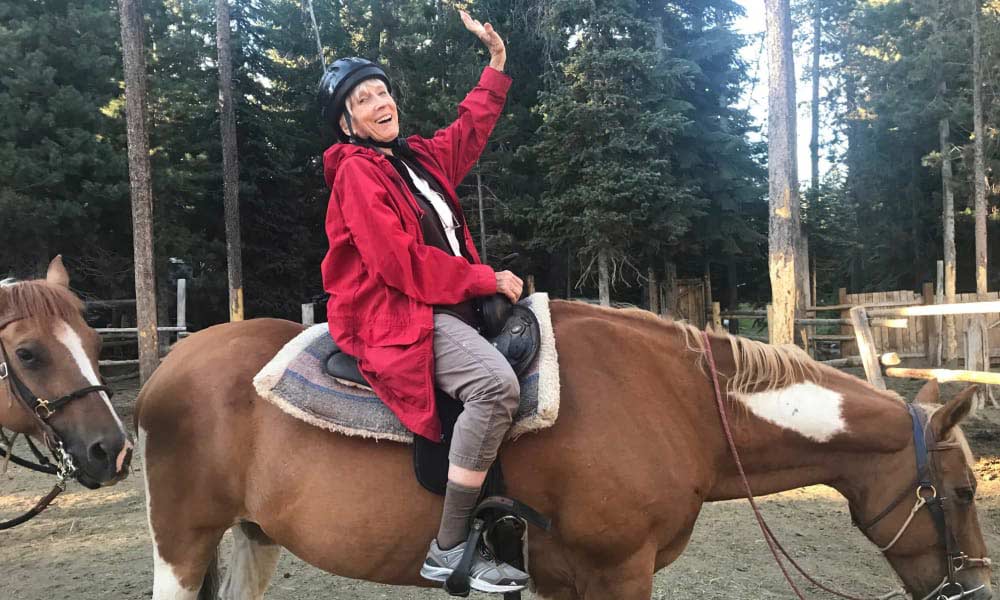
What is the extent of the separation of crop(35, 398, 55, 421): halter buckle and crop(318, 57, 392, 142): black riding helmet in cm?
165

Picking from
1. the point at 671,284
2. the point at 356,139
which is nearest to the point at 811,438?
the point at 356,139

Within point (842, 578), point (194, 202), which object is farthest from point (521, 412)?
point (194, 202)

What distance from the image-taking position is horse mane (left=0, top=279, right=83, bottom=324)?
2594 millimetres

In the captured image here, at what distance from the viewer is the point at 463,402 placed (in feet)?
7.18

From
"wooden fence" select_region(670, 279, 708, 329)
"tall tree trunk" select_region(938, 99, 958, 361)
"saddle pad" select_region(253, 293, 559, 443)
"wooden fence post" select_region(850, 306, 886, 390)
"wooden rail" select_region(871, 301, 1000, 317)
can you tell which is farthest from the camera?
"wooden fence" select_region(670, 279, 708, 329)

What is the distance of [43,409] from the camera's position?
251 centimetres

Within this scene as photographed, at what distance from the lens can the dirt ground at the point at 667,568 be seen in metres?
4.16

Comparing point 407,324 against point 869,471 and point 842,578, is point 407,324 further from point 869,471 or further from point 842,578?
point 842,578

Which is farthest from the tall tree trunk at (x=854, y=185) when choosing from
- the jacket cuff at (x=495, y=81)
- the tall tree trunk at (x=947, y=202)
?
the jacket cuff at (x=495, y=81)

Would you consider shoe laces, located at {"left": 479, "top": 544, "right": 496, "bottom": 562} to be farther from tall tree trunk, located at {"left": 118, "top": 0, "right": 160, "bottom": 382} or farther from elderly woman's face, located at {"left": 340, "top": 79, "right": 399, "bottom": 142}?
tall tree trunk, located at {"left": 118, "top": 0, "right": 160, "bottom": 382}

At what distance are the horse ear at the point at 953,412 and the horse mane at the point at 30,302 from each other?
3.65m

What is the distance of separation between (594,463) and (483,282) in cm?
78

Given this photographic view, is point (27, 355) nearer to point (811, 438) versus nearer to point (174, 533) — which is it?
point (174, 533)

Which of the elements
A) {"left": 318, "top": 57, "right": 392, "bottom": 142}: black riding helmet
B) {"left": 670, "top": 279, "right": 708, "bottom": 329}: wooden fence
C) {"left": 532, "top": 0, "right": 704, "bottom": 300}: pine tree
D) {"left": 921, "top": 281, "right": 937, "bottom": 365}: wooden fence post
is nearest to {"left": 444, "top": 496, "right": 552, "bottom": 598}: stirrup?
Answer: {"left": 318, "top": 57, "right": 392, "bottom": 142}: black riding helmet
